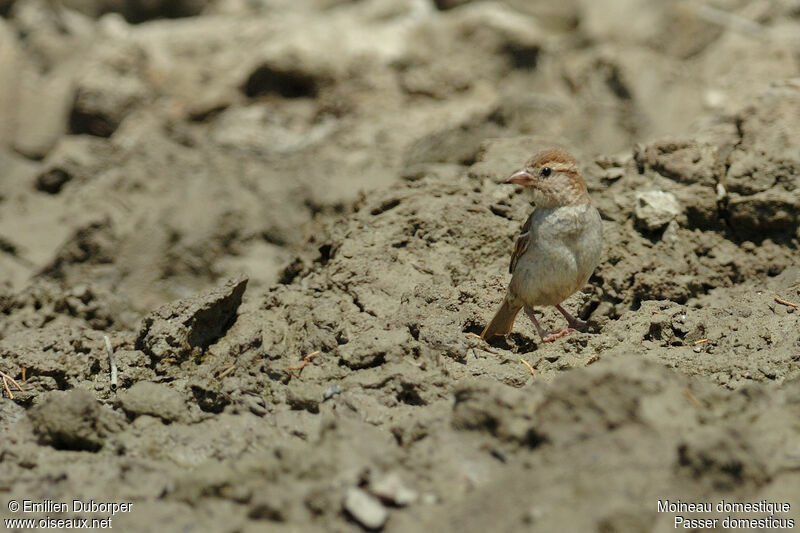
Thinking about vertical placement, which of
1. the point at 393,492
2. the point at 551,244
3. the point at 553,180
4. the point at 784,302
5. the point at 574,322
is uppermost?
the point at 393,492

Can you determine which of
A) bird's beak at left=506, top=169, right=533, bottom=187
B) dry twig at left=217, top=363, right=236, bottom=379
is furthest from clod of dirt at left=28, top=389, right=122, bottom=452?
bird's beak at left=506, top=169, right=533, bottom=187

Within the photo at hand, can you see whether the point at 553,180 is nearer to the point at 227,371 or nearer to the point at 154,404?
the point at 227,371

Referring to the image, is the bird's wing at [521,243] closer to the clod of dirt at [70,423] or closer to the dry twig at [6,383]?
the clod of dirt at [70,423]

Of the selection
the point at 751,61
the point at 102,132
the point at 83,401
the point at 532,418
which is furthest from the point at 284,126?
the point at 532,418

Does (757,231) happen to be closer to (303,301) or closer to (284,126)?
(303,301)

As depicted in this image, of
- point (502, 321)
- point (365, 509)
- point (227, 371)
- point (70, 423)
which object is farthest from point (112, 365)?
point (365, 509)

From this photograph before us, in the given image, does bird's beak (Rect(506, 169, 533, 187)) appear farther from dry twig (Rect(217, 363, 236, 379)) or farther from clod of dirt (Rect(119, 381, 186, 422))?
clod of dirt (Rect(119, 381, 186, 422))
